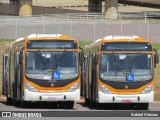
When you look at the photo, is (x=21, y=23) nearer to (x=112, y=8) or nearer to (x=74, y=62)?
(x=112, y=8)

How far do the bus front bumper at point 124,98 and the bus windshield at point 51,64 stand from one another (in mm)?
1397

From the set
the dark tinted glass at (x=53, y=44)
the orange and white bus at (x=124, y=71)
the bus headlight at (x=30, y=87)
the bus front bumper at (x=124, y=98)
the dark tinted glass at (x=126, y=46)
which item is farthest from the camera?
the dark tinted glass at (x=126, y=46)

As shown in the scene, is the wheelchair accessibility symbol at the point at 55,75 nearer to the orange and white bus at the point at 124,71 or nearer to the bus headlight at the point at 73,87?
the bus headlight at the point at 73,87

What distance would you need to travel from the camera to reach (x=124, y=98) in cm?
2969

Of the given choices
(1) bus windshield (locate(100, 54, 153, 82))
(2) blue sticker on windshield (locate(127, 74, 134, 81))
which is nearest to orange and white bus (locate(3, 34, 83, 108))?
(1) bus windshield (locate(100, 54, 153, 82))

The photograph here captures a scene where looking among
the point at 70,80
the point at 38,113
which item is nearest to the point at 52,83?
the point at 70,80

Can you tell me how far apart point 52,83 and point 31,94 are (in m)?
0.98

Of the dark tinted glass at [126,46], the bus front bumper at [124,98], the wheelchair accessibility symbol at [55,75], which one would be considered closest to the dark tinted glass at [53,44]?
the wheelchair accessibility symbol at [55,75]

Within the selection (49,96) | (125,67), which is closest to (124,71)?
(125,67)

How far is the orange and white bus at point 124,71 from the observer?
1171 inches

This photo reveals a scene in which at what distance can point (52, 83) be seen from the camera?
29.5m

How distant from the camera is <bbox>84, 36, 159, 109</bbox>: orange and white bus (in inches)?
1171

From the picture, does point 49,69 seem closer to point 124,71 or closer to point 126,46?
point 124,71

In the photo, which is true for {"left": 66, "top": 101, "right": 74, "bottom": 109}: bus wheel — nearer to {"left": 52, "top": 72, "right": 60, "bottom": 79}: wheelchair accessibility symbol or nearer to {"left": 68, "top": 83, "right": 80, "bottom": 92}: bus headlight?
{"left": 68, "top": 83, "right": 80, "bottom": 92}: bus headlight
